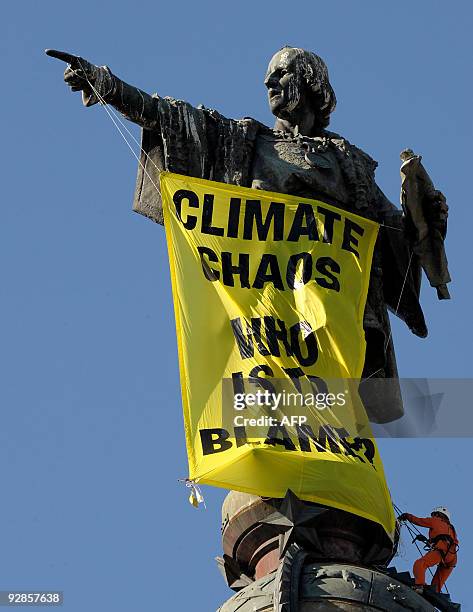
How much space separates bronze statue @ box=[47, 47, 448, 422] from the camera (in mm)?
26781

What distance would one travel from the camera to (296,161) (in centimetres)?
2711

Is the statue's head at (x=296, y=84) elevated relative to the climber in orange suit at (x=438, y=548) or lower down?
elevated

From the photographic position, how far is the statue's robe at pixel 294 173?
2683 cm

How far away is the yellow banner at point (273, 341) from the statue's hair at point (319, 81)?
1.92 m

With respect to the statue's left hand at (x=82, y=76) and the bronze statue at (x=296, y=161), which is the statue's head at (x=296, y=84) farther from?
the statue's left hand at (x=82, y=76)

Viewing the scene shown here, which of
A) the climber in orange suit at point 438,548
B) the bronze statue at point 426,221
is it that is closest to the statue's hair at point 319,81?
the bronze statue at point 426,221

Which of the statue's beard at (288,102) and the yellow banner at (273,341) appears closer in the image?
the yellow banner at (273,341)

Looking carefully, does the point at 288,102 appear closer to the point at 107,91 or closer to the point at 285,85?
the point at 285,85

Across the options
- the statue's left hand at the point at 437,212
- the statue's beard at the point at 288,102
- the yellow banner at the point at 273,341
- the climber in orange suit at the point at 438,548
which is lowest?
the climber in orange suit at the point at 438,548

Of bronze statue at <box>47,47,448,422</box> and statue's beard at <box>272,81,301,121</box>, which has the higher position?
statue's beard at <box>272,81,301,121</box>

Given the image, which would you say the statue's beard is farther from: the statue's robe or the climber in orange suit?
the climber in orange suit

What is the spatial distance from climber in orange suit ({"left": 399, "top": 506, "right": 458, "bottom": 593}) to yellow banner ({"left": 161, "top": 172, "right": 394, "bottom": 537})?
0.62 meters

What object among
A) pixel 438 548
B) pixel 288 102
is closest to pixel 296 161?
pixel 288 102

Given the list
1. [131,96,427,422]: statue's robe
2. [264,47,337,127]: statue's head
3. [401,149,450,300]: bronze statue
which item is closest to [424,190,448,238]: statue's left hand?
[401,149,450,300]: bronze statue
